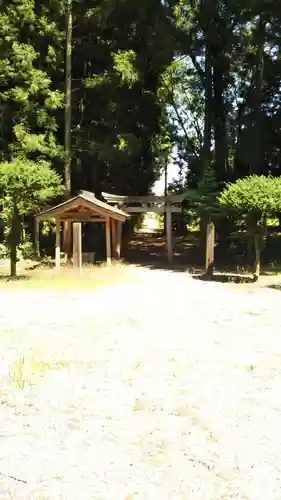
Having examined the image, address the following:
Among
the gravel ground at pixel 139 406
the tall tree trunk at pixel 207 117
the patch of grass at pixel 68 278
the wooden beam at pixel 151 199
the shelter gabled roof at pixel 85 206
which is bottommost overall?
the gravel ground at pixel 139 406

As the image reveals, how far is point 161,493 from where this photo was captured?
3.28 m

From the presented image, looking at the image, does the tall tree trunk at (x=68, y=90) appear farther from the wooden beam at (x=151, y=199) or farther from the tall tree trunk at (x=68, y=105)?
the wooden beam at (x=151, y=199)

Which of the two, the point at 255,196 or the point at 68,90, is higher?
the point at 68,90

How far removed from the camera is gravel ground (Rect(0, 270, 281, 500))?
11.3 ft

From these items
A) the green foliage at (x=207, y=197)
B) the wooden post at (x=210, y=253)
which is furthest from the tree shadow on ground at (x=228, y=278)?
the green foliage at (x=207, y=197)

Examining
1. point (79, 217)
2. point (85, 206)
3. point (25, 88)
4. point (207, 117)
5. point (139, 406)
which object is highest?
point (25, 88)

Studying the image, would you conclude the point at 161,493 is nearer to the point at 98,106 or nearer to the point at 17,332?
the point at 17,332

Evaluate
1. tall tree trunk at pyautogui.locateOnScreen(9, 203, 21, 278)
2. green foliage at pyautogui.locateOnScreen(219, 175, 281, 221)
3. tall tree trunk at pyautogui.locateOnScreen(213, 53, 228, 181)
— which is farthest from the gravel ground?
tall tree trunk at pyautogui.locateOnScreen(213, 53, 228, 181)

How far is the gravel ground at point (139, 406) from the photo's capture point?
3.44 meters

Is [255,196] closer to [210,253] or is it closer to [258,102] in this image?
[210,253]

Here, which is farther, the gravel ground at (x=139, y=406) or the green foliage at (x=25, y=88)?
the green foliage at (x=25, y=88)

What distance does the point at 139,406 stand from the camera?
4797mm

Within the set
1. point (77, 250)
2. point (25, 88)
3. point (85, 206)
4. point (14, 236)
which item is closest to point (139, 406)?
point (14, 236)

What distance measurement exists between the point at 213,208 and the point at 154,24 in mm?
9556
